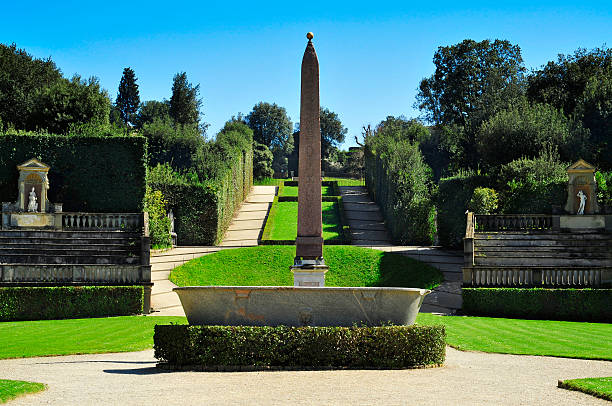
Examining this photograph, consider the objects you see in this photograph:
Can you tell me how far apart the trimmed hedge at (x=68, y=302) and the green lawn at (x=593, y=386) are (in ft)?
49.5

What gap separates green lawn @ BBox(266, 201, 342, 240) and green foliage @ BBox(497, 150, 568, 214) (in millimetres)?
8640

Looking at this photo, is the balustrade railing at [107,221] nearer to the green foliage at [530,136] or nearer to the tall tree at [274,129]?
the green foliage at [530,136]

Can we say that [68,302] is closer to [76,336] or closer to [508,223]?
[76,336]

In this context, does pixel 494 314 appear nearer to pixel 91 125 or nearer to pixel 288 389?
pixel 288 389

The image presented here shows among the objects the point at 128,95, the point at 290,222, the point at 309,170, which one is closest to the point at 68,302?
the point at 309,170

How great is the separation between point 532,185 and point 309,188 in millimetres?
16082

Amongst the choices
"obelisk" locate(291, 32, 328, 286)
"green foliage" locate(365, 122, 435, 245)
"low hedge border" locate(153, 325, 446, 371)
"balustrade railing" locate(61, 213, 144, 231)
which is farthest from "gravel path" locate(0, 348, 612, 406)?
"green foliage" locate(365, 122, 435, 245)

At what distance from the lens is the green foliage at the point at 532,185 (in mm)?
29781

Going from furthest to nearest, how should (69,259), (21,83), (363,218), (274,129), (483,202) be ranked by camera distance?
1. (274,129)
2. (21,83)
3. (363,218)
4. (483,202)
5. (69,259)

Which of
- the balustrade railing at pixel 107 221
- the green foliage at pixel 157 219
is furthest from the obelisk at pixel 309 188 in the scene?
the green foliage at pixel 157 219

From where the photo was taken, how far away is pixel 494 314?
22.4 m

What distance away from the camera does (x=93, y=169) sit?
30469 millimetres

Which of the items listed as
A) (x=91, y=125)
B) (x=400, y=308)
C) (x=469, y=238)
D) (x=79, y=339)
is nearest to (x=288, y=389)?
(x=400, y=308)

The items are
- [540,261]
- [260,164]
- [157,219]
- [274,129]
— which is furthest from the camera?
[274,129]
